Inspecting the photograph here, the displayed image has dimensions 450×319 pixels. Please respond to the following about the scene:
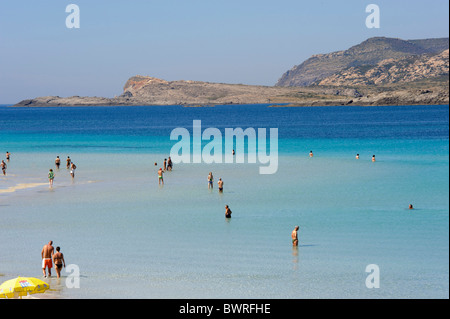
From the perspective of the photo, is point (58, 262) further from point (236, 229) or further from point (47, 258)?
point (236, 229)

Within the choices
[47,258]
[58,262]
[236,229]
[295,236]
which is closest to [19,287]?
[58,262]

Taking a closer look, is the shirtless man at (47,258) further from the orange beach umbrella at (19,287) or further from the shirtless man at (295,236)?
the shirtless man at (295,236)

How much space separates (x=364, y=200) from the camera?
4019 cm

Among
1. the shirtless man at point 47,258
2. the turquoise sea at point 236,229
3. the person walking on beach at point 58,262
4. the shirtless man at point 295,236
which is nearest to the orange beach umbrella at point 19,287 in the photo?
the turquoise sea at point 236,229

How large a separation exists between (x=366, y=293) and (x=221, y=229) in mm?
11868

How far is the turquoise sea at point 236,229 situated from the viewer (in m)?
23.2

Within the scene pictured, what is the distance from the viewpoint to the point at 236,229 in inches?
1277

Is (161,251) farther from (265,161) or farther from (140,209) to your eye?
(265,161)

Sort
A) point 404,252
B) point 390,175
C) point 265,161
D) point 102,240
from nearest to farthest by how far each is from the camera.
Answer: point 404,252 < point 102,240 < point 390,175 < point 265,161

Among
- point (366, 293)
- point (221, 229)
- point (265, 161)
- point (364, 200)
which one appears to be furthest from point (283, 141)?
point (366, 293)

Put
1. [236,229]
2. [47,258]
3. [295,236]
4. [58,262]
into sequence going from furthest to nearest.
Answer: [236,229] < [295,236] < [47,258] < [58,262]

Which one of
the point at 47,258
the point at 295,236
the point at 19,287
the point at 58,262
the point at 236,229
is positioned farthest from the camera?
the point at 236,229

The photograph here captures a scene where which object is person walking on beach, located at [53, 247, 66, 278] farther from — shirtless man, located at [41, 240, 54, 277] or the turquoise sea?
shirtless man, located at [41, 240, 54, 277]

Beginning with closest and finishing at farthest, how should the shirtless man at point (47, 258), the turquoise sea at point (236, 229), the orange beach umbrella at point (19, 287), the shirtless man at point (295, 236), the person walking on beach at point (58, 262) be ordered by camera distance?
the orange beach umbrella at point (19, 287)
the turquoise sea at point (236, 229)
the person walking on beach at point (58, 262)
the shirtless man at point (47, 258)
the shirtless man at point (295, 236)
